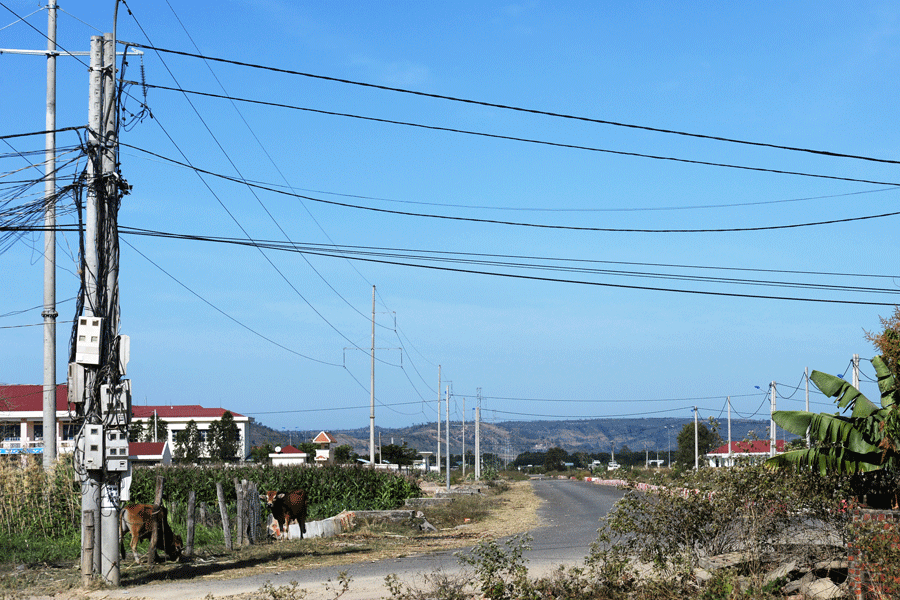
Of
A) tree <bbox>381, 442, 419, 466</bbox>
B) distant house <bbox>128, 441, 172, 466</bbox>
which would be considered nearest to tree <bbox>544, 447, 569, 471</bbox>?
tree <bbox>381, 442, 419, 466</bbox>

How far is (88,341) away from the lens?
44.0 feet

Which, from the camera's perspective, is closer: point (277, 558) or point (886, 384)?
point (886, 384)

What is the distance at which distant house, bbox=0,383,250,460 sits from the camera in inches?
1406

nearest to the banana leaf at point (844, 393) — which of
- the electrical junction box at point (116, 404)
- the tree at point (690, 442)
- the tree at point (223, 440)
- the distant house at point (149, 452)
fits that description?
the electrical junction box at point (116, 404)

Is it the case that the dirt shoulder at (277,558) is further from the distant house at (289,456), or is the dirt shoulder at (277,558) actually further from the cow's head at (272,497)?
the distant house at (289,456)

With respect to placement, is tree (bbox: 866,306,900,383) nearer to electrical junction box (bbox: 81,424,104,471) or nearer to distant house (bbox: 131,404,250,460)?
electrical junction box (bbox: 81,424,104,471)

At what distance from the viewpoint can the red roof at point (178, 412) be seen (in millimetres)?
100875

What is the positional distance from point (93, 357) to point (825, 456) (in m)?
11.0

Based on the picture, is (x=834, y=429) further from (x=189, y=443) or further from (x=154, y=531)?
(x=189, y=443)

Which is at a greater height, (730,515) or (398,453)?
(730,515)

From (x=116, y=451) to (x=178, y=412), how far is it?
94.3 metres

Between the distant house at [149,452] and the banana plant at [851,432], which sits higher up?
the banana plant at [851,432]

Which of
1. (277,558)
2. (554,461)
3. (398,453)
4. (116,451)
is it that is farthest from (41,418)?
(554,461)

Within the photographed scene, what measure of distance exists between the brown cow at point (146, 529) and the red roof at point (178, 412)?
8811 centimetres
